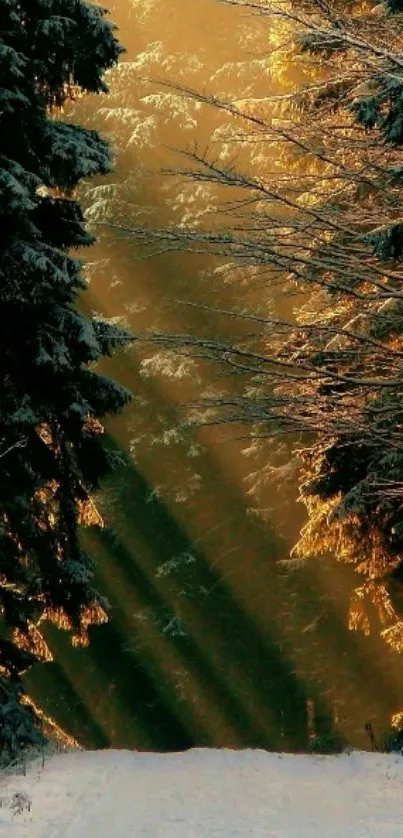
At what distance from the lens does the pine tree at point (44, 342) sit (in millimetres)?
9367

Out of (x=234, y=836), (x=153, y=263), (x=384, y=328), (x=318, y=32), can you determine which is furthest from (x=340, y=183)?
(x=153, y=263)

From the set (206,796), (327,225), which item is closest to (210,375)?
(327,225)

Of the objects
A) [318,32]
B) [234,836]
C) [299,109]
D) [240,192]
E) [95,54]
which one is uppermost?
[240,192]

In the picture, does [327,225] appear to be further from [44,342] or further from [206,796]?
[206,796]

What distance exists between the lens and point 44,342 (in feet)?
31.4

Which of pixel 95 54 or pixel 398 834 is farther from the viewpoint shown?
pixel 95 54

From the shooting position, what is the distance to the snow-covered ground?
6754 millimetres

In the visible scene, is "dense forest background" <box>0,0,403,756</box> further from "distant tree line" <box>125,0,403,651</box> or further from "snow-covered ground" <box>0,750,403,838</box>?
"snow-covered ground" <box>0,750,403,838</box>

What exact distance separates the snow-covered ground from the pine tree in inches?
53.1

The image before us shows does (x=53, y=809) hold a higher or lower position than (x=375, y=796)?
higher

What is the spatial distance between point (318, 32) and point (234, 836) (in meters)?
5.84

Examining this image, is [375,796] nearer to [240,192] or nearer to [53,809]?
[53,809]

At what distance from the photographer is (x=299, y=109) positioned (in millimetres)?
10828

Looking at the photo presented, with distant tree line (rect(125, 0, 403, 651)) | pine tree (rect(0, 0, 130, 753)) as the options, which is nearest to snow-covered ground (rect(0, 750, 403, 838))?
pine tree (rect(0, 0, 130, 753))
